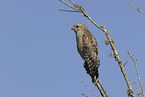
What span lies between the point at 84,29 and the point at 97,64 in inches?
54.3

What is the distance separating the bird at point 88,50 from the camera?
4366 mm

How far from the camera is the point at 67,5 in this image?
3416mm

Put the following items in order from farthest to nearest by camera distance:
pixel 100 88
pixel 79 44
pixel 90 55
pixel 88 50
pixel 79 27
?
pixel 79 27 → pixel 79 44 → pixel 88 50 → pixel 90 55 → pixel 100 88

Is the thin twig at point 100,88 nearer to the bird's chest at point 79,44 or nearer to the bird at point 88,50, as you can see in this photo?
the bird at point 88,50

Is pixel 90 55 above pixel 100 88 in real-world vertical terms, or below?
above

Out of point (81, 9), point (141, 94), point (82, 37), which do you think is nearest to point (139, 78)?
point (141, 94)

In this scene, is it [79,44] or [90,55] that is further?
[79,44]

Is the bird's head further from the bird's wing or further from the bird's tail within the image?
the bird's tail

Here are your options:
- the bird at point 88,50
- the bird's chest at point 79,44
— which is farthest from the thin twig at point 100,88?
the bird's chest at point 79,44

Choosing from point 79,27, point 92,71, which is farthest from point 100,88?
point 79,27

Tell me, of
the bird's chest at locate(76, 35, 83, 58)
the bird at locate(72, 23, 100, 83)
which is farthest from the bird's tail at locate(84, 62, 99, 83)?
the bird's chest at locate(76, 35, 83, 58)

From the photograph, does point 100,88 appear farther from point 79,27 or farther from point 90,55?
point 79,27

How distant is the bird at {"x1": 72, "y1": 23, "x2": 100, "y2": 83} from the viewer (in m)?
4.37

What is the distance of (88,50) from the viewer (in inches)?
197
